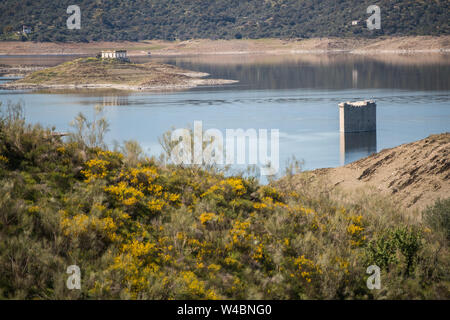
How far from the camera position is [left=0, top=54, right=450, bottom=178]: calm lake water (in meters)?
50.9

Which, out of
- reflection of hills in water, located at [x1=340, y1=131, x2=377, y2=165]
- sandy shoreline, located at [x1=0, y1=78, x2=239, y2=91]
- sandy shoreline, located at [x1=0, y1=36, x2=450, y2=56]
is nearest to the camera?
reflection of hills in water, located at [x1=340, y1=131, x2=377, y2=165]

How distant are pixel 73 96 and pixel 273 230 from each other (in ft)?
254

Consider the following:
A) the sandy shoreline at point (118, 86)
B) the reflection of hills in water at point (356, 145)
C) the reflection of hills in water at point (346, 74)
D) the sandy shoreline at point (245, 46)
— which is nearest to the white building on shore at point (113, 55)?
the reflection of hills in water at point (346, 74)

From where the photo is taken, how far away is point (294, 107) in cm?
7200

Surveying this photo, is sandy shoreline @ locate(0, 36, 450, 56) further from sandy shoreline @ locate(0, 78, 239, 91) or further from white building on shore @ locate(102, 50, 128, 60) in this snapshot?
sandy shoreline @ locate(0, 78, 239, 91)

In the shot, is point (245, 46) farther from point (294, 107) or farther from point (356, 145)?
point (356, 145)

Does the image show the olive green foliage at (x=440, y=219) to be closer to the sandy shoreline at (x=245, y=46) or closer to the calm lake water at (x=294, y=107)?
the calm lake water at (x=294, y=107)

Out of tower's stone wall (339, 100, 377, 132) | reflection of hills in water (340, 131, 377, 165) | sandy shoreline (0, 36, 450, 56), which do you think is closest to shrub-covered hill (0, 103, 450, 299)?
reflection of hills in water (340, 131, 377, 165)

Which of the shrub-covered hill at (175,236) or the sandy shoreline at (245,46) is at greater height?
the sandy shoreline at (245,46)

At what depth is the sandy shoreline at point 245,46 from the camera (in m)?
158

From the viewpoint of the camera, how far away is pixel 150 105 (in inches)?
3002

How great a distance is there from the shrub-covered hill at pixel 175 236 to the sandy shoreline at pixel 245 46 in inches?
5863

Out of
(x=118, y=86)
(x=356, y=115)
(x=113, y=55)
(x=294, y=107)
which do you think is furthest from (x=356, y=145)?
(x=113, y=55)

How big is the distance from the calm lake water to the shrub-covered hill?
19.2 m
